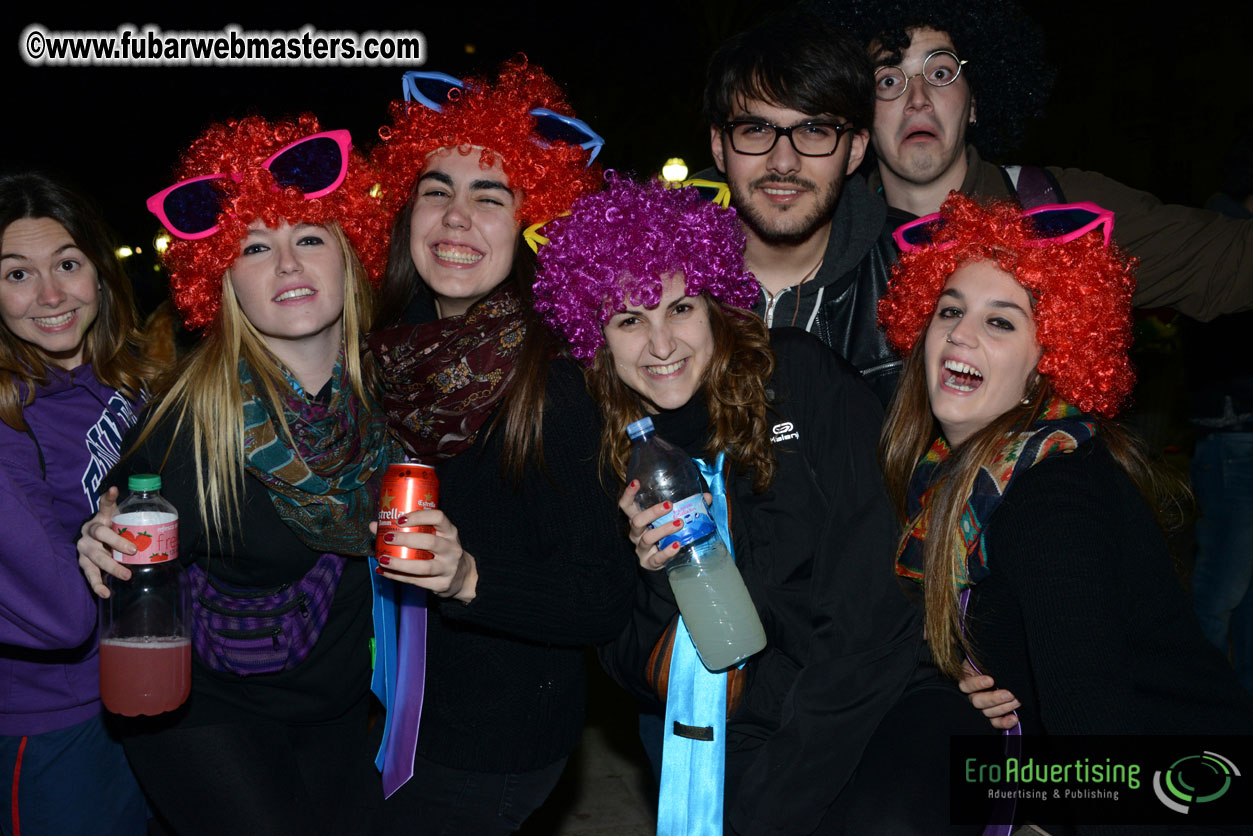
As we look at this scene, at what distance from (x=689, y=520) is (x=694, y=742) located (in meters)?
0.79

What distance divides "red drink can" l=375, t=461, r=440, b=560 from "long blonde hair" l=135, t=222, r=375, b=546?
851 millimetres

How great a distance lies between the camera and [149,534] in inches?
107

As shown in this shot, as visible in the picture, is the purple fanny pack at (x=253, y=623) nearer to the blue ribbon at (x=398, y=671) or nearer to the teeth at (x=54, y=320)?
the blue ribbon at (x=398, y=671)

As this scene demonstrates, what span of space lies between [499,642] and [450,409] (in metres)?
0.77

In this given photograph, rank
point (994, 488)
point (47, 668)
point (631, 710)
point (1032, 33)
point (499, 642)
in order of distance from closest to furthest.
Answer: point (994, 488)
point (499, 642)
point (47, 668)
point (1032, 33)
point (631, 710)

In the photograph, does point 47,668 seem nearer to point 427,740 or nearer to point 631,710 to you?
point 427,740

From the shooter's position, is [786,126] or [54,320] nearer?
[54,320]

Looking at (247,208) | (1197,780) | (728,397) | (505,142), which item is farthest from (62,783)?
(1197,780)

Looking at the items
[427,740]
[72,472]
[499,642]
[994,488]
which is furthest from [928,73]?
[72,472]

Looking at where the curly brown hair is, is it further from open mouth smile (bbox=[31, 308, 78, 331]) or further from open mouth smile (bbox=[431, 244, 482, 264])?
open mouth smile (bbox=[31, 308, 78, 331])

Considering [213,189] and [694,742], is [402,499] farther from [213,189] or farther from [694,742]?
[213,189]

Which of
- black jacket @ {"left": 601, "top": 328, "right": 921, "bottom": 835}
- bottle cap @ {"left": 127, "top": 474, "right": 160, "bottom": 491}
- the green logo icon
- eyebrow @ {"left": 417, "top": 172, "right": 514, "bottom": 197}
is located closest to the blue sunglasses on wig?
eyebrow @ {"left": 417, "top": 172, "right": 514, "bottom": 197}

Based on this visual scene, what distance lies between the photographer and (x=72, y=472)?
11.0 feet

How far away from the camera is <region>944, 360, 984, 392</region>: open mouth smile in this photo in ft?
10.4
